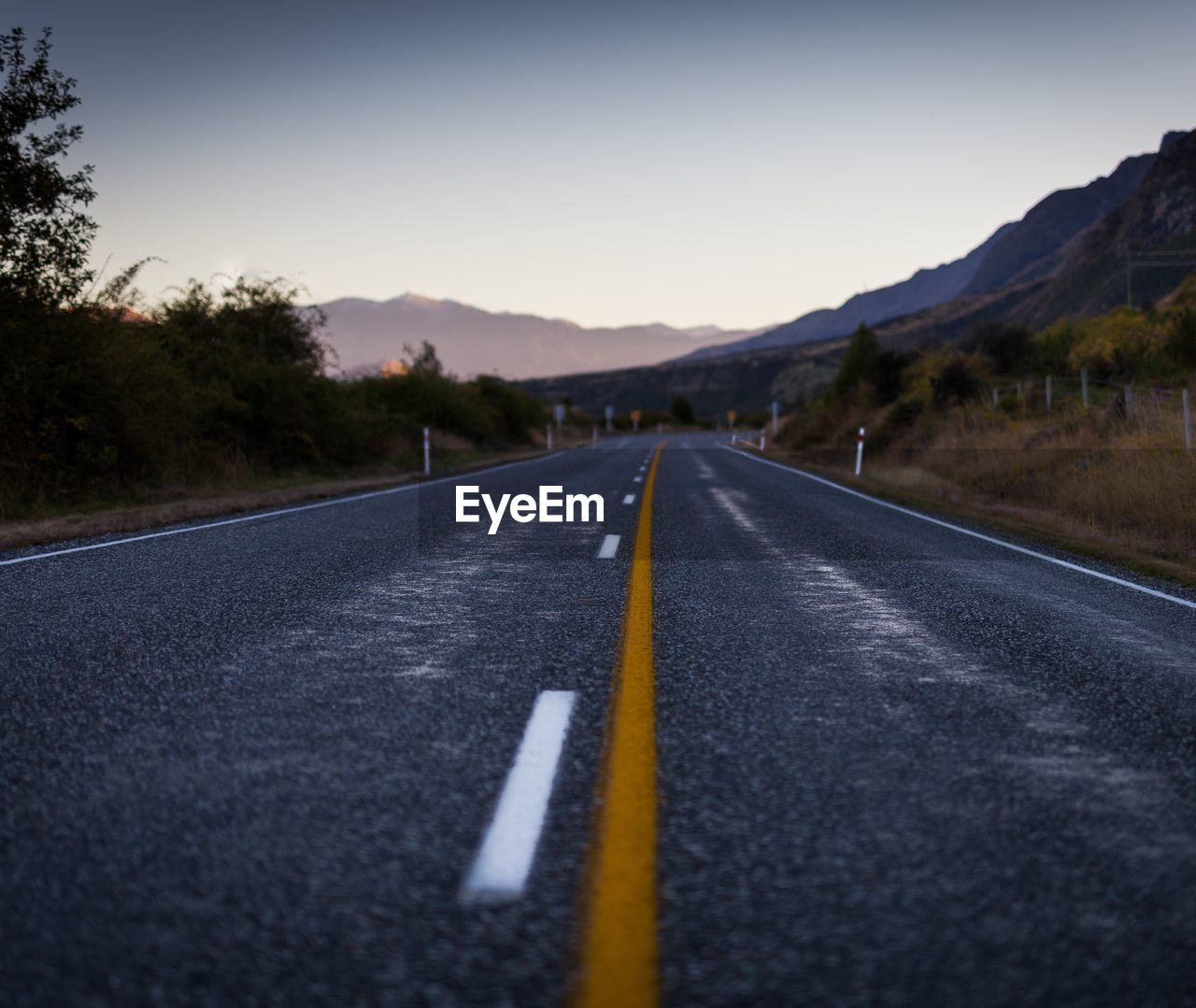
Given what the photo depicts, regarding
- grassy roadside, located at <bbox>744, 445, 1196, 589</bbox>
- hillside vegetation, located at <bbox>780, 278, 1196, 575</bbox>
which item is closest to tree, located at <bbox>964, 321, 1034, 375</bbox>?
hillside vegetation, located at <bbox>780, 278, 1196, 575</bbox>

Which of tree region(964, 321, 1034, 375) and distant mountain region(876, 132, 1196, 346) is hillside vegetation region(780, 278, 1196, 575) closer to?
tree region(964, 321, 1034, 375)

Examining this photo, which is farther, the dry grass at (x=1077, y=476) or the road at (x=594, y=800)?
the dry grass at (x=1077, y=476)

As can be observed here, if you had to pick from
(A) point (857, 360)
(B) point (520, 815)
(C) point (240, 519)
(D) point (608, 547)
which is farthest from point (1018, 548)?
(A) point (857, 360)

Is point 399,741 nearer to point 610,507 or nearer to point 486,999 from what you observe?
point 486,999

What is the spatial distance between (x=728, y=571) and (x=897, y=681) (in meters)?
3.72

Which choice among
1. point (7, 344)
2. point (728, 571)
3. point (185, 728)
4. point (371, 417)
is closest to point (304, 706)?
point (185, 728)

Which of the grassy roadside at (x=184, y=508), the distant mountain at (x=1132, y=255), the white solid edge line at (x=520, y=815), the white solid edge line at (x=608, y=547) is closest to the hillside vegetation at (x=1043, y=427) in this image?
the white solid edge line at (x=608, y=547)

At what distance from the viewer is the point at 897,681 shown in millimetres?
4793

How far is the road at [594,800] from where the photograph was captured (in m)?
2.23

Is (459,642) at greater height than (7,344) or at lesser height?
lesser

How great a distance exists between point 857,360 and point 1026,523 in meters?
33.4

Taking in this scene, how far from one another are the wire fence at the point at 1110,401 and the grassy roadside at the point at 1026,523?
2.61 m

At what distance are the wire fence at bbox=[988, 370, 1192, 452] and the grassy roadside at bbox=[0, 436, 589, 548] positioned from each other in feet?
44.8

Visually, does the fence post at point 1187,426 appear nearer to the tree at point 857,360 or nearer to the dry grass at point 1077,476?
the dry grass at point 1077,476
